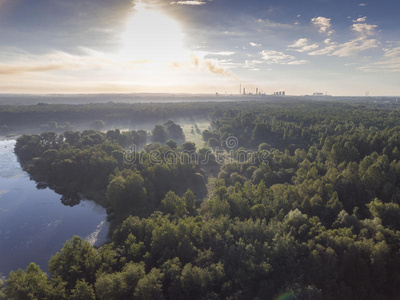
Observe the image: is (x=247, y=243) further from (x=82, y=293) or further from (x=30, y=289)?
(x=30, y=289)

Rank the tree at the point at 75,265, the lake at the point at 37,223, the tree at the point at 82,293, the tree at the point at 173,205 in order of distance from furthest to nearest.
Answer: the tree at the point at 173,205, the lake at the point at 37,223, the tree at the point at 75,265, the tree at the point at 82,293

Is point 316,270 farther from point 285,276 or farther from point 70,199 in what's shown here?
point 70,199

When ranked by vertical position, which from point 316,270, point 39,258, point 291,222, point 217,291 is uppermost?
point 291,222

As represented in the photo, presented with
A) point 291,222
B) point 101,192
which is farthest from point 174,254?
point 101,192

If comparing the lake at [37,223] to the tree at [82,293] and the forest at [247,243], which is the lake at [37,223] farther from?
the tree at [82,293]

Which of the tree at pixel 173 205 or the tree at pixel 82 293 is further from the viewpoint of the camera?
the tree at pixel 173 205

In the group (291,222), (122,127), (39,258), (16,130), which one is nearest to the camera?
(291,222)

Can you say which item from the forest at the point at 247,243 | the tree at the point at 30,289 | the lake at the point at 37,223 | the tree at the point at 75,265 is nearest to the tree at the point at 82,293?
the forest at the point at 247,243

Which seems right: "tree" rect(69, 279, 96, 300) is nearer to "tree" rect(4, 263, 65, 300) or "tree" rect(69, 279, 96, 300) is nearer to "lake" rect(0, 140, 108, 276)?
"tree" rect(4, 263, 65, 300)
